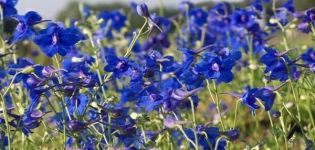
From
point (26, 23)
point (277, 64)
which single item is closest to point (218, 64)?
point (277, 64)

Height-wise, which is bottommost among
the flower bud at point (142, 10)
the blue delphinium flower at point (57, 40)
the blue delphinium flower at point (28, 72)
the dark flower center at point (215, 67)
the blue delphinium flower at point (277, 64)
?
the blue delphinium flower at point (277, 64)

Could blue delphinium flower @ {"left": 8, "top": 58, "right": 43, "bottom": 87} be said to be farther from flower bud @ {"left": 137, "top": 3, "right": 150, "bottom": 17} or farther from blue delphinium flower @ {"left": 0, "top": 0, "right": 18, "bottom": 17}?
blue delphinium flower @ {"left": 0, "top": 0, "right": 18, "bottom": 17}

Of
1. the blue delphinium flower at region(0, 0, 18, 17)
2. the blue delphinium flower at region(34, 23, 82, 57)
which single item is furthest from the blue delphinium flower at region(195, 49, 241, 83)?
the blue delphinium flower at region(0, 0, 18, 17)

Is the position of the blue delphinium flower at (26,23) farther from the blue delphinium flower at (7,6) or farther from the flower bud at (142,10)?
the blue delphinium flower at (7,6)

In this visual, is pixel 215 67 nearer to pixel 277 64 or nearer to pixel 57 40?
pixel 277 64

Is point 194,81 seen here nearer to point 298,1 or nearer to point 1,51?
point 1,51

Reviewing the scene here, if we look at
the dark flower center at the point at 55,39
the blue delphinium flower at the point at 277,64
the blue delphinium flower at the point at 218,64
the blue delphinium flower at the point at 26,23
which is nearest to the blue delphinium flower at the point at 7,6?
the blue delphinium flower at the point at 26,23

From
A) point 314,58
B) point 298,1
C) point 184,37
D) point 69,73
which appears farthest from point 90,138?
point 298,1
